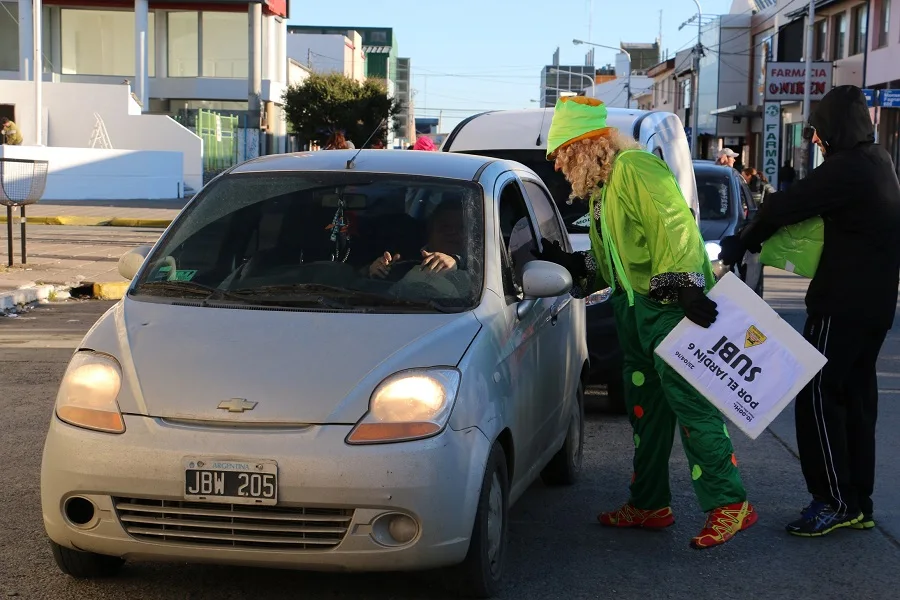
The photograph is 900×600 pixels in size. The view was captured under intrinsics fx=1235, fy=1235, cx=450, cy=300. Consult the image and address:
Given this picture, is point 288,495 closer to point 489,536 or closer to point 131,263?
point 489,536

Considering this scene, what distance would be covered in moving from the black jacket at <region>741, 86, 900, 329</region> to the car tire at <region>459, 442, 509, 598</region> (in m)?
1.67

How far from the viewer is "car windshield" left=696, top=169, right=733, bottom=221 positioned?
13.9 m

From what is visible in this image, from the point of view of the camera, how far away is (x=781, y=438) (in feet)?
25.4

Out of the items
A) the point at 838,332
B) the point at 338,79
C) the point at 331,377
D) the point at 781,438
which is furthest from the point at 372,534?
the point at 338,79

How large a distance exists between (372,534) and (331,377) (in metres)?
0.54

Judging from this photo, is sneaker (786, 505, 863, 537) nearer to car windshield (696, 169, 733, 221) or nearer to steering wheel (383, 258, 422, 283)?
steering wheel (383, 258, 422, 283)

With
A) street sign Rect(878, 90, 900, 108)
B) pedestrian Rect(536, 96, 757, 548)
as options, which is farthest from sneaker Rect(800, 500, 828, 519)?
street sign Rect(878, 90, 900, 108)

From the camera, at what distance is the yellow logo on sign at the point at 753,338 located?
5.14 meters

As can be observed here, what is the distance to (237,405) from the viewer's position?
4.11 meters

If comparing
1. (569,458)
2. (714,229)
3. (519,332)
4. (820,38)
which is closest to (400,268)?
(519,332)

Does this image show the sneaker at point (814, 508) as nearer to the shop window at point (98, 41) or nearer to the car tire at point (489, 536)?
the car tire at point (489, 536)

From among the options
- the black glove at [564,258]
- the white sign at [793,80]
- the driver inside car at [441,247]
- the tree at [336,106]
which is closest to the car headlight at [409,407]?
the driver inside car at [441,247]

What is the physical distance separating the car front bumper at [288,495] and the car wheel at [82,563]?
13.1 inches

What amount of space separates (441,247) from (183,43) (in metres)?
51.0
